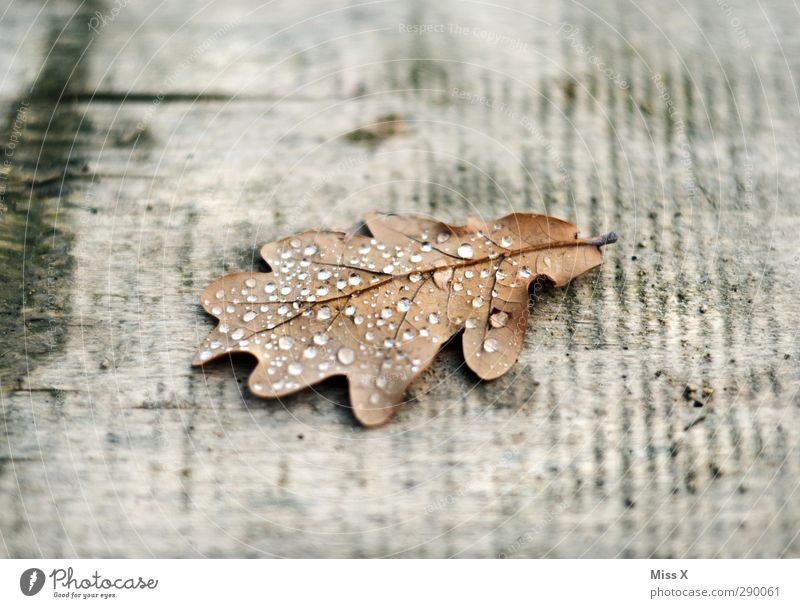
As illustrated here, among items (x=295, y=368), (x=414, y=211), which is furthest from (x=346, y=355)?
(x=414, y=211)

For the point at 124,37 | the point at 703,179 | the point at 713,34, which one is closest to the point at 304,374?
the point at 703,179

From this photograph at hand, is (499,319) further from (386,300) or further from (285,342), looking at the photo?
(285,342)

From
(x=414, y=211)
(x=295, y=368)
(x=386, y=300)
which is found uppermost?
(x=414, y=211)

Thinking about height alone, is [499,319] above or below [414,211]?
below

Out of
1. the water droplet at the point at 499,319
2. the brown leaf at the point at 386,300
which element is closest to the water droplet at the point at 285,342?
the brown leaf at the point at 386,300

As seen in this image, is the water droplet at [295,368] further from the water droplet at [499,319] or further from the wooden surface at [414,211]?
the water droplet at [499,319]

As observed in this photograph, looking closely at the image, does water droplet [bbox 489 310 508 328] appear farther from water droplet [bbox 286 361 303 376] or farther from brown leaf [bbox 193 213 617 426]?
water droplet [bbox 286 361 303 376]
